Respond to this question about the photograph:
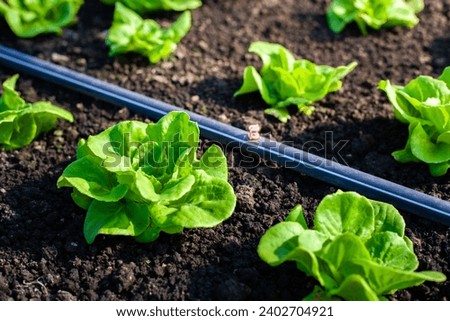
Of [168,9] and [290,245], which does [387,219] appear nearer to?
[290,245]

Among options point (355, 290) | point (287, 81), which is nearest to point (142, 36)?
point (287, 81)

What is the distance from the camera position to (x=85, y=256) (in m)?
2.59

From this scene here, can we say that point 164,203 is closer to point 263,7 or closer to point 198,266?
point 198,266

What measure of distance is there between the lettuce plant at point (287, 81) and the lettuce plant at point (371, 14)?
0.67m

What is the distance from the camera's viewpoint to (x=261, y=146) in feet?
9.80

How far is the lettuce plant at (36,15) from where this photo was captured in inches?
153

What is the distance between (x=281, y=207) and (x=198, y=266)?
47 centimetres

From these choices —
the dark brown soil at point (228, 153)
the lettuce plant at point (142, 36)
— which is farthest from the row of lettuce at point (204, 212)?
the lettuce plant at point (142, 36)

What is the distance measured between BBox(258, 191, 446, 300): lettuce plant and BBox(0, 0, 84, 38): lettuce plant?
7.22 feet

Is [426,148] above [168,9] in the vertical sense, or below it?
above

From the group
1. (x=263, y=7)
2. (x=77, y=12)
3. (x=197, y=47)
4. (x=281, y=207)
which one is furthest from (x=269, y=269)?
(x=77, y=12)

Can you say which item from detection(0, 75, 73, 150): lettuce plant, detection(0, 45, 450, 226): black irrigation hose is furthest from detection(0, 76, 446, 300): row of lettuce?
detection(0, 75, 73, 150): lettuce plant

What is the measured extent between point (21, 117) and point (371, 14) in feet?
6.84

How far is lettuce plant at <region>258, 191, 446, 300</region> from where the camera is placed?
2223 mm
